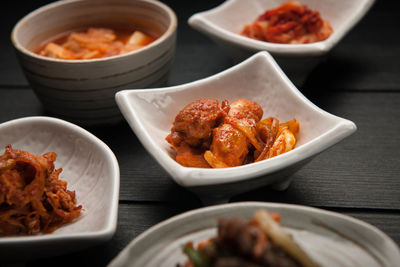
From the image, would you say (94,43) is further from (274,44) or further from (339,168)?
(339,168)

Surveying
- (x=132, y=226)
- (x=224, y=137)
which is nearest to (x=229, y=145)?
(x=224, y=137)

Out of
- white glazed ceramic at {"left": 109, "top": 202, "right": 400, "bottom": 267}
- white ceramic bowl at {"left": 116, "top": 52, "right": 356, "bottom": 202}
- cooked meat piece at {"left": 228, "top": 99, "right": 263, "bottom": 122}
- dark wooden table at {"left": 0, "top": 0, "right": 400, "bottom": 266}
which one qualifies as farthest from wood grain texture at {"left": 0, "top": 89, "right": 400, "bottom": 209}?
white glazed ceramic at {"left": 109, "top": 202, "right": 400, "bottom": 267}

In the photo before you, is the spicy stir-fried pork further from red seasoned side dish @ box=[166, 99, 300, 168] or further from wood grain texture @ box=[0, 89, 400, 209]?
wood grain texture @ box=[0, 89, 400, 209]

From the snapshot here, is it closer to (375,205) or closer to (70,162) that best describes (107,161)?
(70,162)

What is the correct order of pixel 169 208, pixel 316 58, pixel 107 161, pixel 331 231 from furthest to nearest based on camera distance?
1. pixel 316 58
2. pixel 169 208
3. pixel 107 161
4. pixel 331 231

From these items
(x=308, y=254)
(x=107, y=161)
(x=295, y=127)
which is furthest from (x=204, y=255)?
(x=295, y=127)

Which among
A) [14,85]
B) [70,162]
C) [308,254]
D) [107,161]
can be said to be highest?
[308,254]
